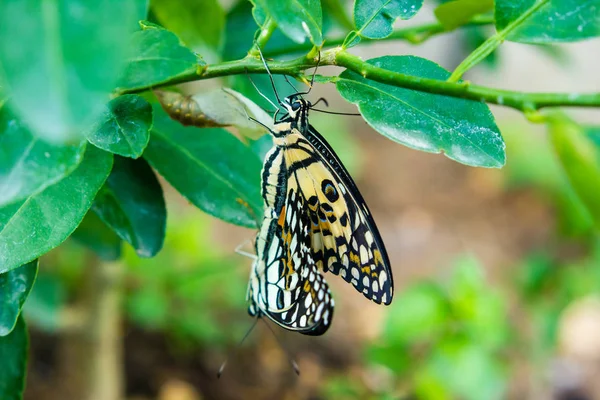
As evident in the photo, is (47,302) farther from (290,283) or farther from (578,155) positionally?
(578,155)

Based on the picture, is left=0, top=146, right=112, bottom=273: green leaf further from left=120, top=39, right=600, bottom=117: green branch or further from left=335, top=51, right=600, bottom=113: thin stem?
left=335, top=51, right=600, bottom=113: thin stem

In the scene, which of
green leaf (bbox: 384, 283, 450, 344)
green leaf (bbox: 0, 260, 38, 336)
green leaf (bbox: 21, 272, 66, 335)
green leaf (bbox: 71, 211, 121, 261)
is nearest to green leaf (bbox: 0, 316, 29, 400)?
green leaf (bbox: 0, 260, 38, 336)

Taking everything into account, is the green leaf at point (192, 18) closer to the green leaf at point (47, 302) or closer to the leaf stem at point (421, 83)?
the leaf stem at point (421, 83)

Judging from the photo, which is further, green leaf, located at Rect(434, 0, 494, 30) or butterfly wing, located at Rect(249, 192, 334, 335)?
butterfly wing, located at Rect(249, 192, 334, 335)

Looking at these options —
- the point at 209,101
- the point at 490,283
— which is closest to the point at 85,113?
the point at 209,101

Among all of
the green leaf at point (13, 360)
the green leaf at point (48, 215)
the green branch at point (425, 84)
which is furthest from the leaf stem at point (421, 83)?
the green leaf at point (13, 360)

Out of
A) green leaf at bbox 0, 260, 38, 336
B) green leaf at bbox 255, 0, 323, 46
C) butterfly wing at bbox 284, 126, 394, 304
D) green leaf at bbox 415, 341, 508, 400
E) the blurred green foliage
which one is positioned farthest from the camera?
the blurred green foliage
